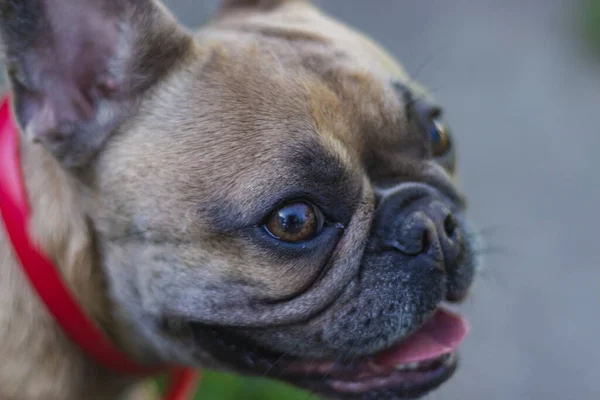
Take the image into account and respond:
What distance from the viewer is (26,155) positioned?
7.29ft

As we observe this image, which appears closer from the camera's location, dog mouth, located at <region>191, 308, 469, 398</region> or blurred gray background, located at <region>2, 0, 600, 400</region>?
dog mouth, located at <region>191, 308, 469, 398</region>

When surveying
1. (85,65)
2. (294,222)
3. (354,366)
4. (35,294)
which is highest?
(294,222)

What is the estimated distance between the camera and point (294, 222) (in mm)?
2018

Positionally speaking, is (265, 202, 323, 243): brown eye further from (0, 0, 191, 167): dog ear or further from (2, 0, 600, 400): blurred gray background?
(2, 0, 600, 400): blurred gray background

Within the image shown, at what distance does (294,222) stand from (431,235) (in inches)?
16.3

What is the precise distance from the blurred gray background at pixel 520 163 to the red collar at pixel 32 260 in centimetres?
185

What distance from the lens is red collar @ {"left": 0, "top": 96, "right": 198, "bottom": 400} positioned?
2.11m

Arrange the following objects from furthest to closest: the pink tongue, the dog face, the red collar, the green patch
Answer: the green patch < the pink tongue < the red collar < the dog face

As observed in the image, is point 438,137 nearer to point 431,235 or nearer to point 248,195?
point 431,235

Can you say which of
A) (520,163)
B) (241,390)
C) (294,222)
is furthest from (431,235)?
(520,163)

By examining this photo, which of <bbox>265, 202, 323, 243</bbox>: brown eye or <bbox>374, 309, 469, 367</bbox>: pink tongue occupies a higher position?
<bbox>265, 202, 323, 243</bbox>: brown eye

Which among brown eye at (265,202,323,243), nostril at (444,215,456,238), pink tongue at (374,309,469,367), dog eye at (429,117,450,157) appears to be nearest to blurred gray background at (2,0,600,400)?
dog eye at (429,117,450,157)

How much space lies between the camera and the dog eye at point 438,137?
245 cm

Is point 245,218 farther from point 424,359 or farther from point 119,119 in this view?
point 424,359
